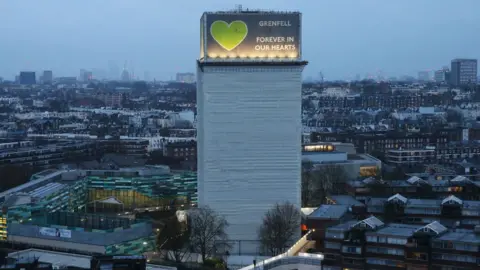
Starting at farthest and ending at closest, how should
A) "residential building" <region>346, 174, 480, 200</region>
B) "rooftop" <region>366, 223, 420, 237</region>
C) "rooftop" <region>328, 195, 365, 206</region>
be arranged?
"residential building" <region>346, 174, 480, 200</region> < "rooftop" <region>328, 195, 365, 206</region> < "rooftop" <region>366, 223, 420, 237</region>

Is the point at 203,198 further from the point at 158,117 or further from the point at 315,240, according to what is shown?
the point at 158,117

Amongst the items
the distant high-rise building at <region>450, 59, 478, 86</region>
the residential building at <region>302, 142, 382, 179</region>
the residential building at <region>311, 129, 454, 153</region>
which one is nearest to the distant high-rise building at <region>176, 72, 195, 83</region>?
the distant high-rise building at <region>450, 59, 478, 86</region>

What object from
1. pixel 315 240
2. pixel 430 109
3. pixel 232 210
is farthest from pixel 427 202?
pixel 430 109

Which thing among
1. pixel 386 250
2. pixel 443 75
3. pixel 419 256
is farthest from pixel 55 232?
pixel 443 75

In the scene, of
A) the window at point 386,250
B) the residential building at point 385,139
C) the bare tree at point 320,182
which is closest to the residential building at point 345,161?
the bare tree at point 320,182

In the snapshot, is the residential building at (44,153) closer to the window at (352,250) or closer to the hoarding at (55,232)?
the hoarding at (55,232)

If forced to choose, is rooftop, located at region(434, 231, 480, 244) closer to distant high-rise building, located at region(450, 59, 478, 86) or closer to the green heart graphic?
the green heart graphic
